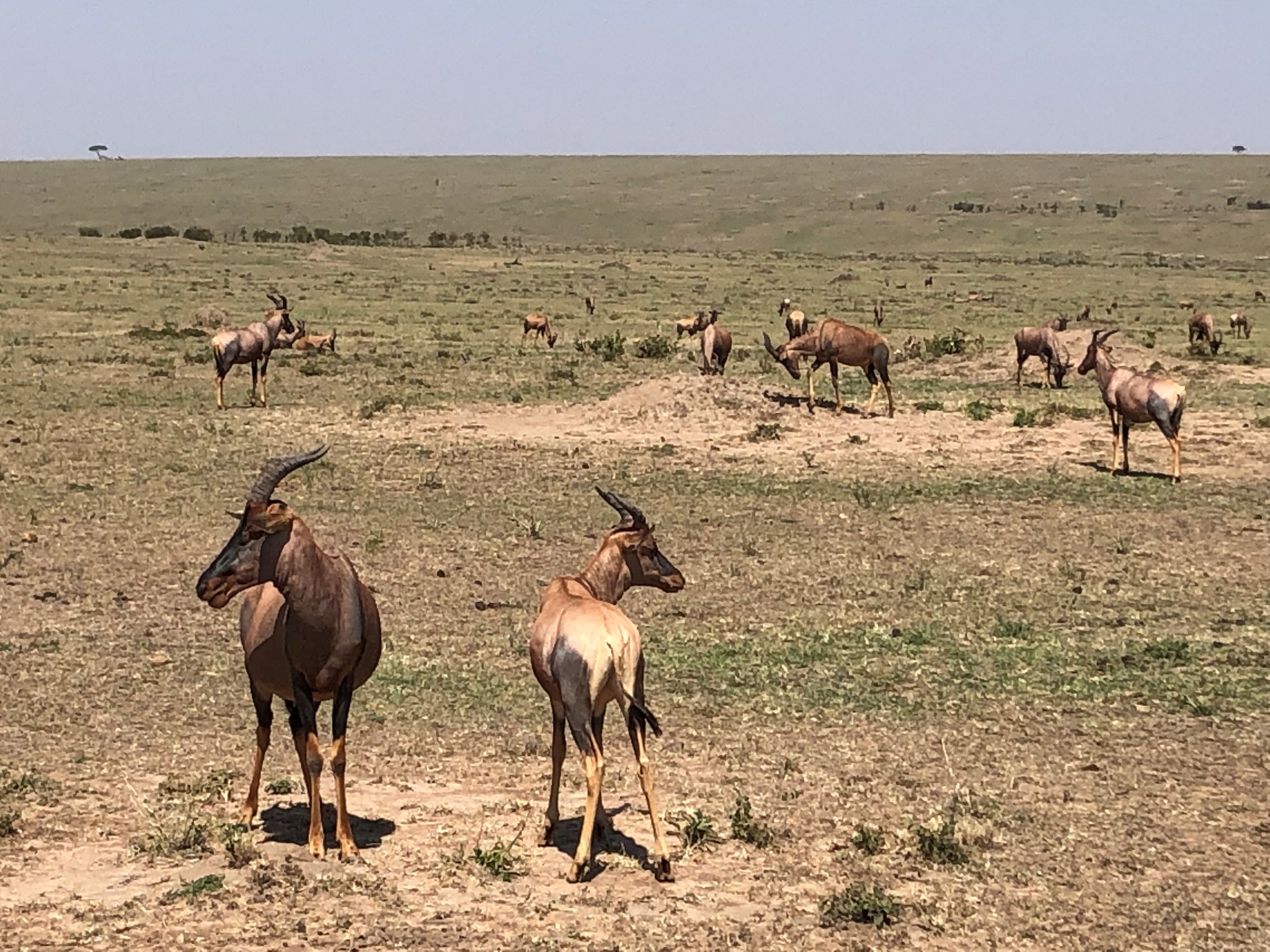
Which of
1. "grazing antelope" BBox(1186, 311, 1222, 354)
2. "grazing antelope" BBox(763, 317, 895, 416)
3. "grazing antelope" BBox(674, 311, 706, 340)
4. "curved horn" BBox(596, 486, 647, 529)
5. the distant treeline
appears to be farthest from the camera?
the distant treeline

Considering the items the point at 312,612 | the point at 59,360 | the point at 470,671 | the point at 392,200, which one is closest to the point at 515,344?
the point at 59,360

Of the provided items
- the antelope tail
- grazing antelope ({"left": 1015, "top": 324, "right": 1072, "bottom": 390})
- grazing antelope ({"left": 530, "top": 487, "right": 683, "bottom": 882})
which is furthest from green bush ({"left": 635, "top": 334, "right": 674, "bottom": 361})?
the antelope tail

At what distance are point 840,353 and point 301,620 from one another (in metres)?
17.7

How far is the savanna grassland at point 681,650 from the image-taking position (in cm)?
700

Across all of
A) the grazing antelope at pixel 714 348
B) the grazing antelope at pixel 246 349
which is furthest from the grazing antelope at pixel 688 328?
the grazing antelope at pixel 246 349

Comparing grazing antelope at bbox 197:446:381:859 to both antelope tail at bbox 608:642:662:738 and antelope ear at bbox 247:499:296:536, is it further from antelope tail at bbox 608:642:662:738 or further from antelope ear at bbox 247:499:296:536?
antelope tail at bbox 608:642:662:738

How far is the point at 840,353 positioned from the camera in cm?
2409

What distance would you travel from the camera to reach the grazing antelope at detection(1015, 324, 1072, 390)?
1043 inches

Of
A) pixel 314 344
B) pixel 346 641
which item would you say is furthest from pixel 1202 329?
pixel 346 641

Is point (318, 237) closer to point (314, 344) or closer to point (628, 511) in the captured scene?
point (314, 344)

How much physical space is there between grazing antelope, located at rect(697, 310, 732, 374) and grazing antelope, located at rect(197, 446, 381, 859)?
19090 mm

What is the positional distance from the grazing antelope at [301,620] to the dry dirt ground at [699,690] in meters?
0.41

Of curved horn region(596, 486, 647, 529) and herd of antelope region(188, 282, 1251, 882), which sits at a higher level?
curved horn region(596, 486, 647, 529)

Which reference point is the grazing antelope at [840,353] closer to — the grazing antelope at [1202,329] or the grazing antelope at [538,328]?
the grazing antelope at [538,328]
